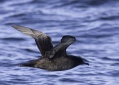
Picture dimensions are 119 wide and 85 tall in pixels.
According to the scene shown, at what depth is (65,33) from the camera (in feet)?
50.6

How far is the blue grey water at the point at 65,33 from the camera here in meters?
11.8

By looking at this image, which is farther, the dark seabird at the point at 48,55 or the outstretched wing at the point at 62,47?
the dark seabird at the point at 48,55

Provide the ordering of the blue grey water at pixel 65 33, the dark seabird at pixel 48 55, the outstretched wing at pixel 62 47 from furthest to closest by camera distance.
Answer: the blue grey water at pixel 65 33
the dark seabird at pixel 48 55
the outstretched wing at pixel 62 47

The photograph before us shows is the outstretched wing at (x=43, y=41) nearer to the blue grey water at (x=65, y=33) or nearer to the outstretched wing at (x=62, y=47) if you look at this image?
the outstretched wing at (x=62, y=47)

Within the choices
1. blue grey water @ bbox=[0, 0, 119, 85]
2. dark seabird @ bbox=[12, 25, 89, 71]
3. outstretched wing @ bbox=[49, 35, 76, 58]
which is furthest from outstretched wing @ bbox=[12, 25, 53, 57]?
blue grey water @ bbox=[0, 0, 119, 85]

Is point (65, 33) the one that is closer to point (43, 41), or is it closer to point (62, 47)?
point (43, 41)

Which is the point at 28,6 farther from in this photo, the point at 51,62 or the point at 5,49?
the point at 51,62

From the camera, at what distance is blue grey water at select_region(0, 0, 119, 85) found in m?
11.8

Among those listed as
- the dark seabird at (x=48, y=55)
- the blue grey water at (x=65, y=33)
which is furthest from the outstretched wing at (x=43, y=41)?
the blue grey water at (x=65, y=33)

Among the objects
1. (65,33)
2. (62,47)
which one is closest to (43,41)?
(62,47)

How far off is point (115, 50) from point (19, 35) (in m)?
2.70

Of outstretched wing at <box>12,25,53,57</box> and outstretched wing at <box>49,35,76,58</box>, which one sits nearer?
outstretched wing at <box>49,35,76,58</box>

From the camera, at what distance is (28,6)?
59.3 ft

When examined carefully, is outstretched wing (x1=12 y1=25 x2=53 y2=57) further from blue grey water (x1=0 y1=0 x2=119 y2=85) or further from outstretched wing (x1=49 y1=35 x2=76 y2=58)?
blue grey water (x1=0 y1=0 x2=119 y2=85)
